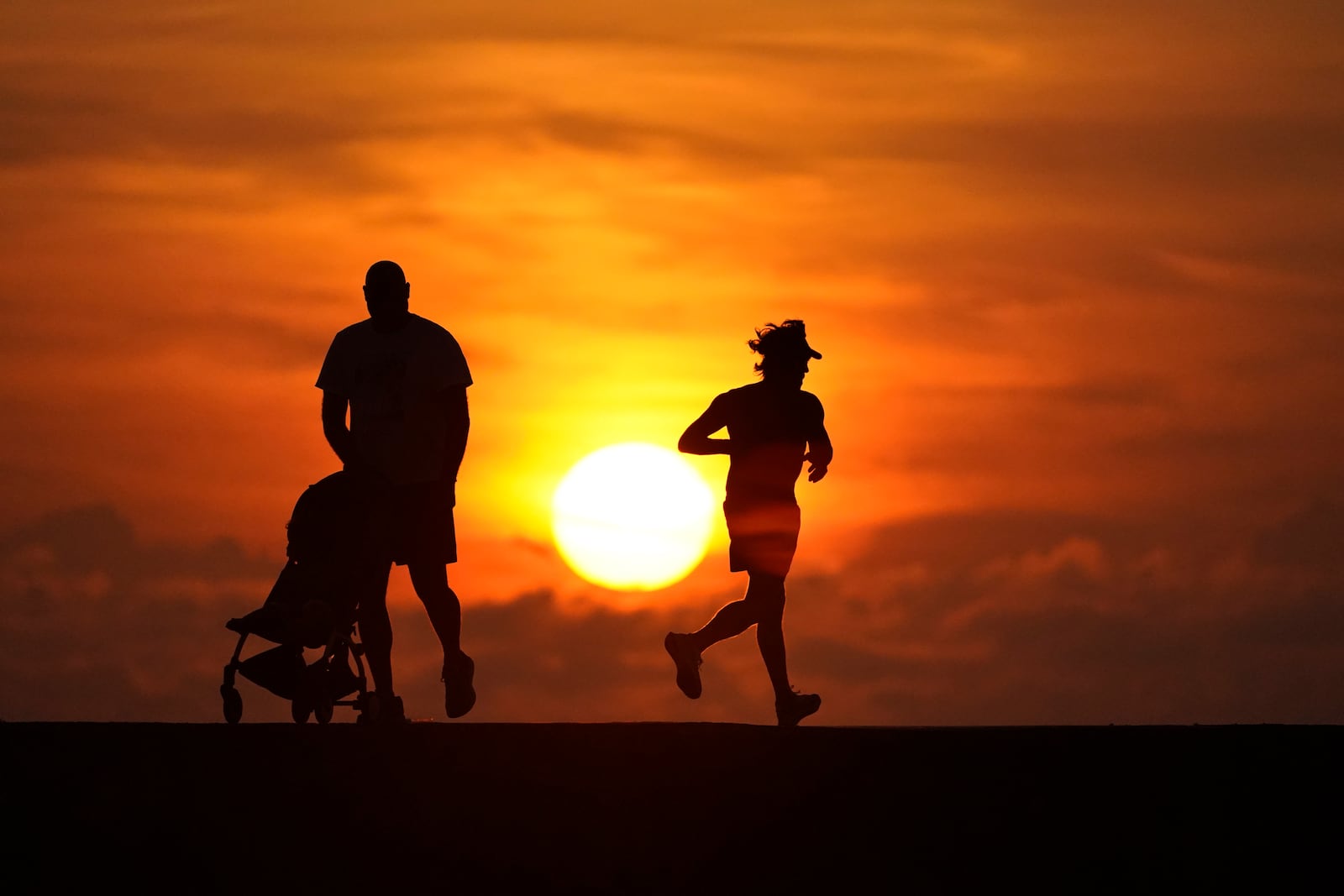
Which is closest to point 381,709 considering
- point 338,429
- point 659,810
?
point 338,429

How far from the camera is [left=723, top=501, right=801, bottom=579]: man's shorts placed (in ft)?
39.9

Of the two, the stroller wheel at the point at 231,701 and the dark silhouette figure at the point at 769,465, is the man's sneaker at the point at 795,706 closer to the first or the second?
the dark silhouette figure at the point at 769,465

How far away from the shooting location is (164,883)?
800cm

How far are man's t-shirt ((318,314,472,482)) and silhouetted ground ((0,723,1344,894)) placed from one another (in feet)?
8.28

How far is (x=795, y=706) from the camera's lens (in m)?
12.3

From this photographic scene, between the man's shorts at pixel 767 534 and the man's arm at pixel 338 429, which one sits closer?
the man's arm at pixel 338 429

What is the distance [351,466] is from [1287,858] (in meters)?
5.66

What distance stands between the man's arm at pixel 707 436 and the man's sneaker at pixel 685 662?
44.2 inches

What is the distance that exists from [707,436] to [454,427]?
5.08 ft

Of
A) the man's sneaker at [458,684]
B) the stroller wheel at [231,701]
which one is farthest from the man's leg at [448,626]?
the stroller wheel at [231,701]

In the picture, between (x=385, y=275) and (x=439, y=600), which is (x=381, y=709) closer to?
(x=439, y=600)

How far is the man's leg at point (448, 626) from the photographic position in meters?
11.9

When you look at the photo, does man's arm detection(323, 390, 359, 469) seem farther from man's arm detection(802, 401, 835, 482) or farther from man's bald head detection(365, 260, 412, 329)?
man's arm detection(802, 401, 835, 482)

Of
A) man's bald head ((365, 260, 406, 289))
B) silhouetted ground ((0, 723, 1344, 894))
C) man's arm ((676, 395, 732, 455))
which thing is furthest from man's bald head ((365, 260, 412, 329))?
silhouetted ground ((0, 723, 1344, 894))
